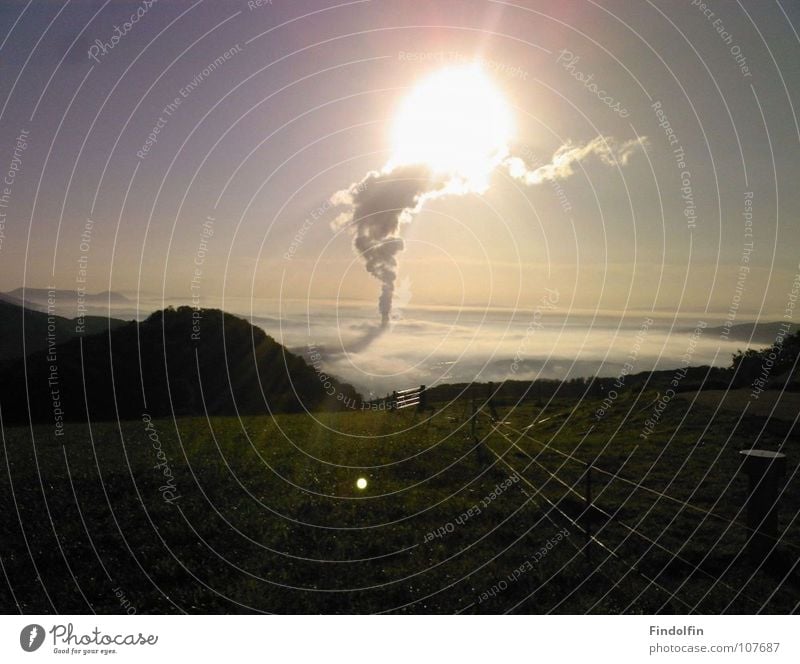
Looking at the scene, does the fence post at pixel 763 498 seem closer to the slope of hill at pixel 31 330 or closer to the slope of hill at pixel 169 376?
the slope of hill at pixel 169 376

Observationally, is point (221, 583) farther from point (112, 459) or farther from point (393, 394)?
point (393, 394)

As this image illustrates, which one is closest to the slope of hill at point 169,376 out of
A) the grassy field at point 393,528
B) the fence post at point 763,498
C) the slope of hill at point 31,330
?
the slope of hill at point 31,330

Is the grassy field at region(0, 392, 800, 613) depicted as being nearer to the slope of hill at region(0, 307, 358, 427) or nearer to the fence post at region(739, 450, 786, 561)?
the fence post at region(739, 450, 786, 561)

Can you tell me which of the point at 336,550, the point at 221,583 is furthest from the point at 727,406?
the point at 221,583

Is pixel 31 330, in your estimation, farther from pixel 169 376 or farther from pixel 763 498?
pixel 763 498

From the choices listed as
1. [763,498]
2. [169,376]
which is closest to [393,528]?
[763,498]

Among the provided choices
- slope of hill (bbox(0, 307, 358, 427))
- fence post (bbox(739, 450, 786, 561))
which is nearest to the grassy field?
fence post (bbox(739, 450, 786, 561))
